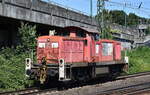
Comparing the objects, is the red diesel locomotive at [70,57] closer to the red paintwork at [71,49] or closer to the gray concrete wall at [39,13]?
the red paintwork at [71,49]

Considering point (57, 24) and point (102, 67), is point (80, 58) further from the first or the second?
point (57, 24)

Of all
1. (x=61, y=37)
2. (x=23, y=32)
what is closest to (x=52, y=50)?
(x=61, y=37)

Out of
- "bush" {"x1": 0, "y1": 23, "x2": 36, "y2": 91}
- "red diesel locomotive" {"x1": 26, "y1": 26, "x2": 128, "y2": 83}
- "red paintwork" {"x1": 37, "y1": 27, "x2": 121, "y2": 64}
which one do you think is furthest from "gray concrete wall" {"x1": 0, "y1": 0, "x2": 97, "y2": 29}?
"red paintwork" {"x1": 37, "y1": 27, "x2": 121, "y2": 64}

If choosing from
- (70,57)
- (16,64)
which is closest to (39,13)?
(16,64)

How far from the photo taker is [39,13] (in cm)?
2717

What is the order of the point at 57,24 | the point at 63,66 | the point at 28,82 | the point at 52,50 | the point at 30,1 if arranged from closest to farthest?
the point at 63,66 → the point at 52,50 → the point at 28,82 → the point at 30,1 → the point at 57,24

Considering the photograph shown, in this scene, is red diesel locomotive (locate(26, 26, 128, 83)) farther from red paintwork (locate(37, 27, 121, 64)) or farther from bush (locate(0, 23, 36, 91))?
bush (locate(0, 23, 36, 91))

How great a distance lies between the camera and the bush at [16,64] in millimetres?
17859

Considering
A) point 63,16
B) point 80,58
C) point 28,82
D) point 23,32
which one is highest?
point 63,16

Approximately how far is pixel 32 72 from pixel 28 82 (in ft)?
5.32

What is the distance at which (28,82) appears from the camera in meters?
18.8

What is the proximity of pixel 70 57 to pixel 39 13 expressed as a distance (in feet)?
33.6

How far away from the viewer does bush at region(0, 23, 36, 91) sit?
58.6 feet

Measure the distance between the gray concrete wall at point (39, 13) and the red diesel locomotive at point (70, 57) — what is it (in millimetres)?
5889
